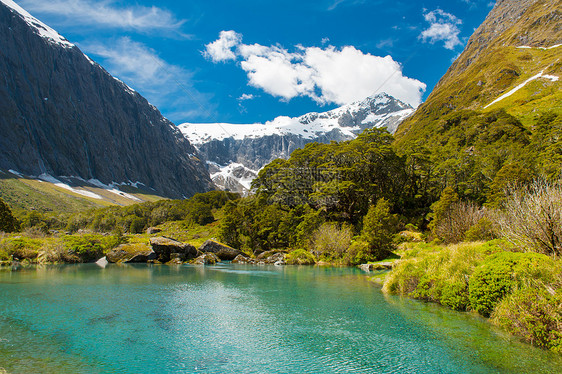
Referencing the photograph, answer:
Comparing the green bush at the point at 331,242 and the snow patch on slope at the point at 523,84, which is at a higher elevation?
the snow patch on slope at the point at 523,84

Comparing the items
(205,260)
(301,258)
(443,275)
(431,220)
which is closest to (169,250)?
(205,260)

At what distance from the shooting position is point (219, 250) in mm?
67562

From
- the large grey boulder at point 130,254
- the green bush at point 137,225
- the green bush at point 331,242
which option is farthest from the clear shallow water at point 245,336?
the green bush at point 137,225

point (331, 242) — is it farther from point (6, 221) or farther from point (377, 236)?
point (6, 221)

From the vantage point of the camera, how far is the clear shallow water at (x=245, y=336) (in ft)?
38.2

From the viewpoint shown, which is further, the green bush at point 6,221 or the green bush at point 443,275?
the green bush at point 6,221

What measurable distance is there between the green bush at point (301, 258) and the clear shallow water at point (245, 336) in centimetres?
3464

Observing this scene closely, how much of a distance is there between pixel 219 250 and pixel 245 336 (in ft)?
176

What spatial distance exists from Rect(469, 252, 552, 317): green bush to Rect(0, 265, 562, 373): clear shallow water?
1.16 meters

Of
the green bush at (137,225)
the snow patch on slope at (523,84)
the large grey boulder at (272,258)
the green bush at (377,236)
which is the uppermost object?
the snow patch on slope at (523,84)

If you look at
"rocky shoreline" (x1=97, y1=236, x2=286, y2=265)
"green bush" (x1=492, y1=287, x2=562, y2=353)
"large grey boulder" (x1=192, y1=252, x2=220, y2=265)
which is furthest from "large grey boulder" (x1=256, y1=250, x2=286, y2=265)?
"green bush" (x1=492, y1=287, x2=562, y2=353)

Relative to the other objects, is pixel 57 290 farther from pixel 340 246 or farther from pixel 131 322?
pixel 340 246

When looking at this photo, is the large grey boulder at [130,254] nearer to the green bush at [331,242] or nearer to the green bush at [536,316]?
the green bush at [331,242]

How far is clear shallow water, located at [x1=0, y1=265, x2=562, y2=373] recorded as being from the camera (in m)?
11.6
